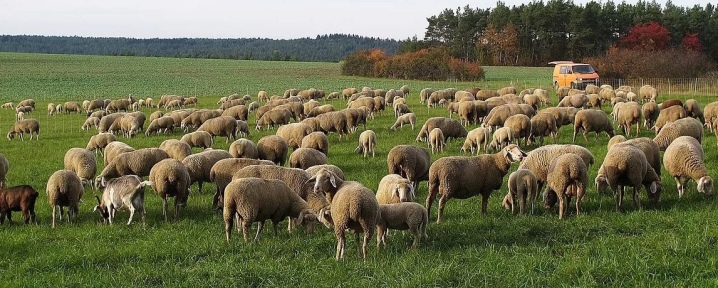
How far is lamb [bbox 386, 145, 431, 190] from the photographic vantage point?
15.1 m

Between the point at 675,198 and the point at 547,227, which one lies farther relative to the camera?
the point at 675,198

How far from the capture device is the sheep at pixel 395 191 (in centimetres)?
1151

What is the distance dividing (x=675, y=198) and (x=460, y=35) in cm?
9763

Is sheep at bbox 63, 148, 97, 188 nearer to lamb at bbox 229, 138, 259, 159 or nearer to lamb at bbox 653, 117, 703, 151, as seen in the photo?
lamb at bbox 229, 138, 259, 159

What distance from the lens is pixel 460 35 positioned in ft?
358

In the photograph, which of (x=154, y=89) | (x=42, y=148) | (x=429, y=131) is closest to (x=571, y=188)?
(x=429, y=131)

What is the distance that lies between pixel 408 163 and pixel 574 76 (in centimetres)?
3227

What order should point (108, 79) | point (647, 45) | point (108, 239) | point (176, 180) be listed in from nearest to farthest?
1. point (108, 239)
2. point (176, 180)
3. point (647, 45)
4. point (108, 79)

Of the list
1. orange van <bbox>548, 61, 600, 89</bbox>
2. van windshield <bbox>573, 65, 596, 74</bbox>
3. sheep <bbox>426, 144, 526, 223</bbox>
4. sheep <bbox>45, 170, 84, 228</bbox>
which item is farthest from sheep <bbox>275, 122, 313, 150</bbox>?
van windshield <bbox>573, 65, 596, 74</bbox>

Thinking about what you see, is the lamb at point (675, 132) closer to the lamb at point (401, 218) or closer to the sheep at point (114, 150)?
the lamb at point (401, 218)

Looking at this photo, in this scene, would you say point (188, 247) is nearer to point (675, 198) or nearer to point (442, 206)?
point (442, 206)

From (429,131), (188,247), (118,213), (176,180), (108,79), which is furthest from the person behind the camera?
(108,79)

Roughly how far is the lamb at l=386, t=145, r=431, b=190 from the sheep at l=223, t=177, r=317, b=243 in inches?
153

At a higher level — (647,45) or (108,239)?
(647,45)
